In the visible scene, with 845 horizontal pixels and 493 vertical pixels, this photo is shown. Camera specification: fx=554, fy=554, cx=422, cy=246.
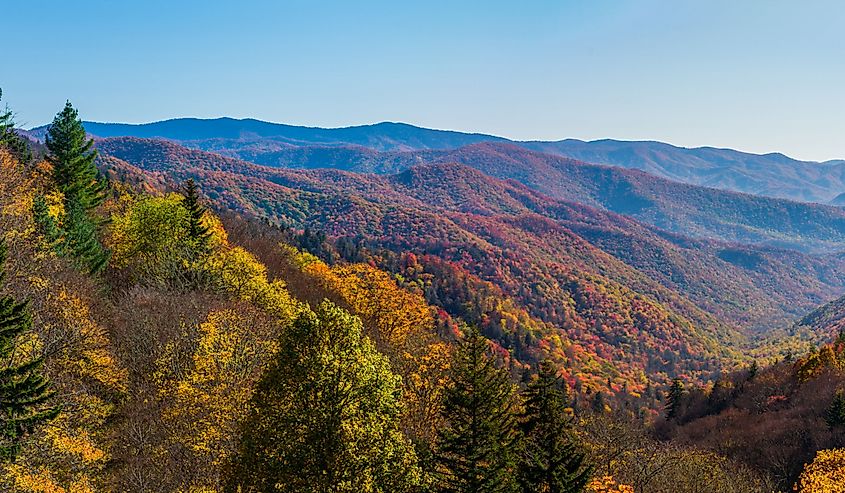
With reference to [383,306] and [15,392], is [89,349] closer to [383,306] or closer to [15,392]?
[15,392]

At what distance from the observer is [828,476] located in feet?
134

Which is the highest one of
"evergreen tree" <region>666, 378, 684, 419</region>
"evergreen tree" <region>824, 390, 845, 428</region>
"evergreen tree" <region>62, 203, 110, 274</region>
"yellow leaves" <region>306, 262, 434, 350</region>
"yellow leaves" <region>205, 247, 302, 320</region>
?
"evergreen tree" <region>62, 203, 110, 274</region>

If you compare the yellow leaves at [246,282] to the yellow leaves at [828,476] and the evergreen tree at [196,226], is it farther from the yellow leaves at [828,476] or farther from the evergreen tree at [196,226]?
the yellow leaves at [828,476]

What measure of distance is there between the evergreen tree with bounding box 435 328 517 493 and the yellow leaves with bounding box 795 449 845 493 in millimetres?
26578

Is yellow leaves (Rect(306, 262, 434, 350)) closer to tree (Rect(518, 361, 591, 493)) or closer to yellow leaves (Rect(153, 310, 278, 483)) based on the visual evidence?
yellow leaves (Rect(153, 310, 278, 483))

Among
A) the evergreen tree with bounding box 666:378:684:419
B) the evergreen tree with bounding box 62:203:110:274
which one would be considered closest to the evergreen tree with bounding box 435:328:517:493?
the evergreen tree with bounding box 62:203:110:274

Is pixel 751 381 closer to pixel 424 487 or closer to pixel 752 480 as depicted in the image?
pixel 752 480

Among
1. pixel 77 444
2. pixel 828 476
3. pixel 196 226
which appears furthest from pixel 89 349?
pixel 828 476

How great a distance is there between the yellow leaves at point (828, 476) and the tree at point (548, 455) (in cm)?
2405

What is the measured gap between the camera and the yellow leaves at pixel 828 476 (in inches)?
1496

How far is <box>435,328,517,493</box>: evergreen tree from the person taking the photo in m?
23.8

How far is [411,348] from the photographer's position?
43812mm

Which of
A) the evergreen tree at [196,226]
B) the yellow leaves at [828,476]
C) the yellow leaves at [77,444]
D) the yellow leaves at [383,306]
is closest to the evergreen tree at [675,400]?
the yellow leaves at [828,476]

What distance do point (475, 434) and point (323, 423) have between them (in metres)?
7.97
